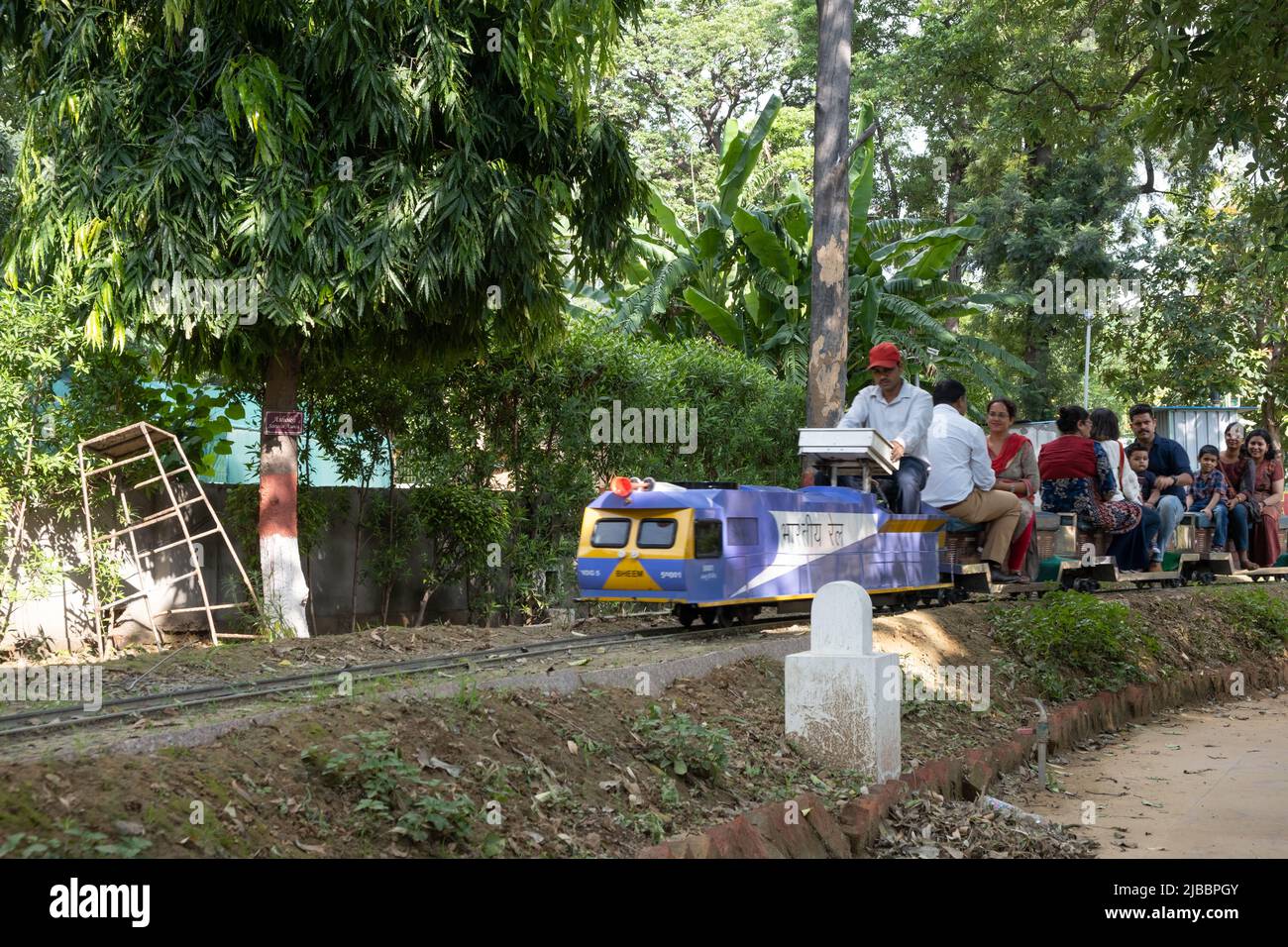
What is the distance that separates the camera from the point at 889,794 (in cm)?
711

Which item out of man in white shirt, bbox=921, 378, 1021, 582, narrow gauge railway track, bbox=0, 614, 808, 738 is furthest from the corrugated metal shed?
narrow gauge railway track, bbox=0, 614, 808, 738

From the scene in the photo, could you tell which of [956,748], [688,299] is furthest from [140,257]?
[688,299]

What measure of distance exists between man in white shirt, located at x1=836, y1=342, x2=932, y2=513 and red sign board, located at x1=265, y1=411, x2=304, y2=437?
191 inches

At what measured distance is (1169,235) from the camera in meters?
30.8

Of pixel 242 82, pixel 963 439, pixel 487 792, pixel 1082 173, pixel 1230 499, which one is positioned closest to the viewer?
pixel 487 792

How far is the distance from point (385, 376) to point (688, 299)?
332 inches

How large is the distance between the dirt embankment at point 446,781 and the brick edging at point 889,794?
20 cm

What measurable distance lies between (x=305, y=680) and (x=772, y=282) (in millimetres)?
13893

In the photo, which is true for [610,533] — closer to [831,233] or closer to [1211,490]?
[831,233]

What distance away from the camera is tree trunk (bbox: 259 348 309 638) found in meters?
11.4

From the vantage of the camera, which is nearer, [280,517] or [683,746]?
[683,746]

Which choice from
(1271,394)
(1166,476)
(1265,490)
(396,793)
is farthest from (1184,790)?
(1271,394)

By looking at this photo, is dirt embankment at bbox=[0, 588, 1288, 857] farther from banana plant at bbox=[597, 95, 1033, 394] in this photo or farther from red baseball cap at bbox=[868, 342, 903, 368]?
banana plant at bbox=[597, 95, 1033, 394]

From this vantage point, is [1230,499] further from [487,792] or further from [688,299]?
[487,792]
